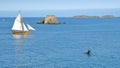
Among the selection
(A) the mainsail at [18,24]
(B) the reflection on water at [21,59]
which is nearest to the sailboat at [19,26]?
(A) the mainsail at [18,24]

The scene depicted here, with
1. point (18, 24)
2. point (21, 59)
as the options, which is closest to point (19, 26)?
point (18, 24)

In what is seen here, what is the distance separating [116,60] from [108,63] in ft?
14.1

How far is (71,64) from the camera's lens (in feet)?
224

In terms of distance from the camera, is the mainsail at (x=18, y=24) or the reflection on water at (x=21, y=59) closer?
the reflection on water at (x=21, y=59)

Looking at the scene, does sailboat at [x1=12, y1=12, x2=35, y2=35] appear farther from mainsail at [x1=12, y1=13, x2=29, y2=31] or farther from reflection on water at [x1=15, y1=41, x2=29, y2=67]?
reflection on water at [x1=15, y1=41, x2=29, y2=67]

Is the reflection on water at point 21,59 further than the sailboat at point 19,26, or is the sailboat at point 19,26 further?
the sailboat at point 19,26

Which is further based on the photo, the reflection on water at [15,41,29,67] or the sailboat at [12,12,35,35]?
the sailboat at [12,12,35,35]

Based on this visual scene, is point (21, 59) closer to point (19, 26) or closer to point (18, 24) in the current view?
point (19, 26)

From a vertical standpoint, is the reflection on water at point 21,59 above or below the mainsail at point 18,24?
below

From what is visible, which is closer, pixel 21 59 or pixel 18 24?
pixel 21 59

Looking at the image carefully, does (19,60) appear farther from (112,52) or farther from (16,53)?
(112,52)

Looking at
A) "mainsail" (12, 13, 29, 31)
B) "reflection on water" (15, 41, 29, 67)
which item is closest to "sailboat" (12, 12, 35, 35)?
"mainsail" (12, 13, 29, 31)

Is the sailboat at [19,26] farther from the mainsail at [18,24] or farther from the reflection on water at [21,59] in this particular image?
the reflection on water at [21,59]

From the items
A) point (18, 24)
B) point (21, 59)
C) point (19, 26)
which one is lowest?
point (21, 59)
